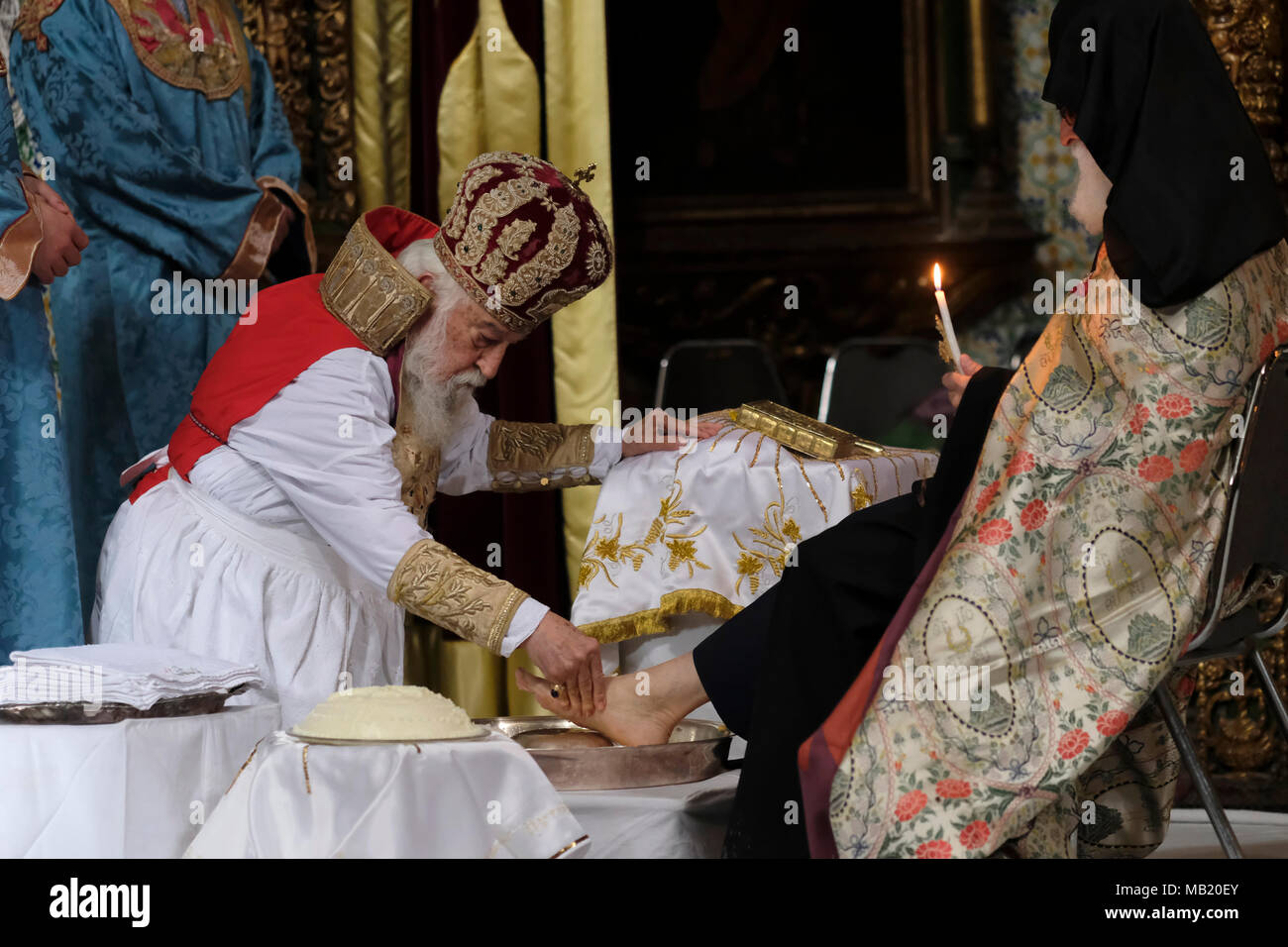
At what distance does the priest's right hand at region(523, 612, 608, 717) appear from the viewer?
2150mm

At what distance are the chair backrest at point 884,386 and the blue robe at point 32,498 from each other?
2.15 metres

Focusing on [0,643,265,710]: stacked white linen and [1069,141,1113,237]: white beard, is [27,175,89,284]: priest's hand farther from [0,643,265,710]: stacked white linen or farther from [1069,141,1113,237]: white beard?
[1069,141,1113,237]: white beard

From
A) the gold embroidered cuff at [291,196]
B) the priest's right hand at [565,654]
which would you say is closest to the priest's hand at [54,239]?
the gold embroidered cuff at [291,196]

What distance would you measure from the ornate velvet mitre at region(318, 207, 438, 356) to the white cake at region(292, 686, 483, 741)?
792mm

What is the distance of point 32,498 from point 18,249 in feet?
1.50

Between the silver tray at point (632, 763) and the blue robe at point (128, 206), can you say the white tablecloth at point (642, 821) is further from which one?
the blue robe at point (128, 206)

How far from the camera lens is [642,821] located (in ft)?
7.15

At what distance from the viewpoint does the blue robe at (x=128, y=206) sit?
318cm

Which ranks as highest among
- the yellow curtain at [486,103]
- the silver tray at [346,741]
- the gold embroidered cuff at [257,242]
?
the yellow curtain at [486,103]

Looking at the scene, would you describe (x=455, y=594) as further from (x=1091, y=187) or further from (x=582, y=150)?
(x=582, y=150)

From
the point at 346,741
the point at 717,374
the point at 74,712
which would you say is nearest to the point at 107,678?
the point at 74,712

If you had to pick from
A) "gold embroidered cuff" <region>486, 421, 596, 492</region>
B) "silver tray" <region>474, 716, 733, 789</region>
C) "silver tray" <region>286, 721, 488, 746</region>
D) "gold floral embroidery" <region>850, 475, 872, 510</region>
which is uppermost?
"gold embroidered cuff" <region>486, 421, 596, 492</region>

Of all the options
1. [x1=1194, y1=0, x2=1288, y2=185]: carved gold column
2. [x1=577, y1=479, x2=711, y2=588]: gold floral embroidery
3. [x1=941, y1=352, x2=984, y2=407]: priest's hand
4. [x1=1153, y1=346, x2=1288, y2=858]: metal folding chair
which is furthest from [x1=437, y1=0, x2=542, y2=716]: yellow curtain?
[x1=1153, y1=346, x2=1288, y2=858]: metal folding chair

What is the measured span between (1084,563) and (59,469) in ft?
6.03
